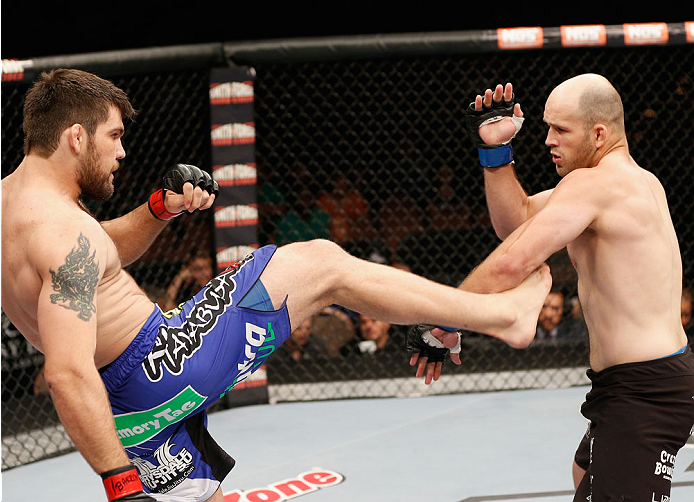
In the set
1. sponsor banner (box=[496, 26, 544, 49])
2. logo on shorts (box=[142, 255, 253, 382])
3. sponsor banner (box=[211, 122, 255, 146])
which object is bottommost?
logo on shorts (box=[142, 255, 253, 382])

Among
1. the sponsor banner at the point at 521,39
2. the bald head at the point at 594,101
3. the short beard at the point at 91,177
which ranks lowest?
the short beard at the point at 91,177

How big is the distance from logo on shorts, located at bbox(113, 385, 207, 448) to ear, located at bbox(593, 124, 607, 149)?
116 cm

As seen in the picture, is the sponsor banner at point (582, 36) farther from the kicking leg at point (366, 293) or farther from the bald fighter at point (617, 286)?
the kicking leg at point (366, 293)

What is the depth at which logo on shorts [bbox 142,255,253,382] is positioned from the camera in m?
1.96

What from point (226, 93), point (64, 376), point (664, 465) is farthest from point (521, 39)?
point (64, 376)

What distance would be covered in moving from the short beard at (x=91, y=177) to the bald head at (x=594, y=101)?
3.74 feet

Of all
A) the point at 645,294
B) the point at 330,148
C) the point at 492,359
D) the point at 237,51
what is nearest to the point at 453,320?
the point at 645,294

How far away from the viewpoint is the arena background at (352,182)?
424 cm

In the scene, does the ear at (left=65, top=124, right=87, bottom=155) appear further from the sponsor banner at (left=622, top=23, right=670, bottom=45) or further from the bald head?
the sponsor banner at (left=622, top=23, right=670, bottom=45)

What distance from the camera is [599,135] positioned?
2.12m

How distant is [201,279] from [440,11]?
10.4ft

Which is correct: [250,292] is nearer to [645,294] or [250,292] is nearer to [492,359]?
[645,294]

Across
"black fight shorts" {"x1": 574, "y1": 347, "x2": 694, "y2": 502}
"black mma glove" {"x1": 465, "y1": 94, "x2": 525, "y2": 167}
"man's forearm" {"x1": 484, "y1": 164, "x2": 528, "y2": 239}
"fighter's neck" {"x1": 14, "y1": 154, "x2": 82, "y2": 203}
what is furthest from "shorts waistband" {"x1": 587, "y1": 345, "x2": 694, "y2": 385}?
"fighter's neck" {"x1": 14, "y1": 154, "x2": 82, "y2": 203}

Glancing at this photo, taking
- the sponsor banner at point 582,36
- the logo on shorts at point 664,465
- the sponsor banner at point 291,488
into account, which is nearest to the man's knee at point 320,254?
the logo on shorts at point 664,465
